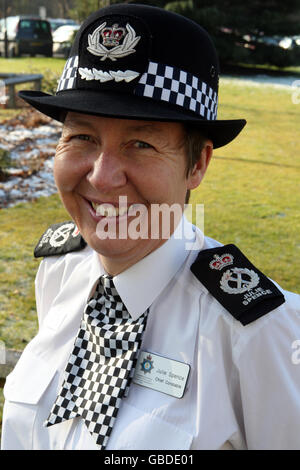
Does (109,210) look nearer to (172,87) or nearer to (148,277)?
(148,277)

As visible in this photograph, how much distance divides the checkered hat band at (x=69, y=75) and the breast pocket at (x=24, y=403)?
33.1 inches

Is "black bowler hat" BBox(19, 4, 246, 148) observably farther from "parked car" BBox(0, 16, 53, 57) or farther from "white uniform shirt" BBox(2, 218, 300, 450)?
"parked car" BBox(0, 16, 53, 57)

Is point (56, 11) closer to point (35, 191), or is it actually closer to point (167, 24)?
point (35, 191)

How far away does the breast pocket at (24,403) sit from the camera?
167cm

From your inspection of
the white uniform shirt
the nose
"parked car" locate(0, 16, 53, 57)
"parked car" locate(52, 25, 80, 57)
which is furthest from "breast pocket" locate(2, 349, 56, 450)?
"parked car" locate(0, 16, 53, 57)

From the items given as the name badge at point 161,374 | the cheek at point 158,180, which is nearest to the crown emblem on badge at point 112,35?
the cheek at point 158,180

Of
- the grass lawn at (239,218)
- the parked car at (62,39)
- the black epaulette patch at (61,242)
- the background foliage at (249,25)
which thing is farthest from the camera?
the background foliage at (249,25)

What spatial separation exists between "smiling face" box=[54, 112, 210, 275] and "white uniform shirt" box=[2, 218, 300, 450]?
16cm

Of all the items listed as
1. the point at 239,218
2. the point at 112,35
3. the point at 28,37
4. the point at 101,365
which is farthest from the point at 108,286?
the point at 28,37

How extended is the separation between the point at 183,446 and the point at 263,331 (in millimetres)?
364

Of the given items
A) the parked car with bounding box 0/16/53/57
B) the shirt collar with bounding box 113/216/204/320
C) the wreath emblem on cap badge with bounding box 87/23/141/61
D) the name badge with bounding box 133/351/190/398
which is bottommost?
the parked car with bounding box 0/16/53/57

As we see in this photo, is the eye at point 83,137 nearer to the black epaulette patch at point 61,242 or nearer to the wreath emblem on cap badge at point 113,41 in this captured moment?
the wreath emblem on cap badge at point 113,41

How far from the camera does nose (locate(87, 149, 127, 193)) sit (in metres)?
1.43
